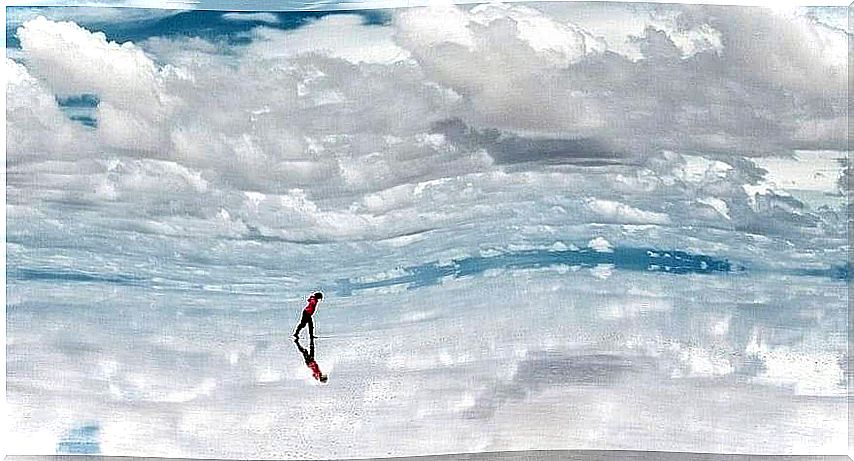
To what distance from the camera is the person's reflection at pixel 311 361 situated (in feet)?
5.44

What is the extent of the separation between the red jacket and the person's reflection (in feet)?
0.18

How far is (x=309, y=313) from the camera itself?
1.67 meters

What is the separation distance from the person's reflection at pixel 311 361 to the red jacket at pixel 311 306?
0.18 ft

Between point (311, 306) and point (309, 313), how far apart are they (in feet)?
0.05

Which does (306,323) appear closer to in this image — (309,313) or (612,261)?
(309,313)

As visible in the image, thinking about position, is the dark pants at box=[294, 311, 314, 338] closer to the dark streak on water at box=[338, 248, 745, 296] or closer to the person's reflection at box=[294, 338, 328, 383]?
the person's reflection at box=[294, 338, 328, 383]

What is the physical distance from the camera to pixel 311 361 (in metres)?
1.66

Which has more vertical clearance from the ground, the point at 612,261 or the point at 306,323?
the point at 612,261

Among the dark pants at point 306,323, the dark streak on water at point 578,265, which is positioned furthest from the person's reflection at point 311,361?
the dark streak on water at point 578,265

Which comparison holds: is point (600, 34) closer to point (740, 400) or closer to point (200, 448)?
point (740, 400)

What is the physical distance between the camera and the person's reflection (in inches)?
65.3

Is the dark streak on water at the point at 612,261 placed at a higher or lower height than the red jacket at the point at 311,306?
higher

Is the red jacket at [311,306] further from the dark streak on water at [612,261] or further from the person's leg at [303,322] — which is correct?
the dark streak on water at [612,261]

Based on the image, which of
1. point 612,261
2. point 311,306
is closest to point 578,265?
point 612,261
